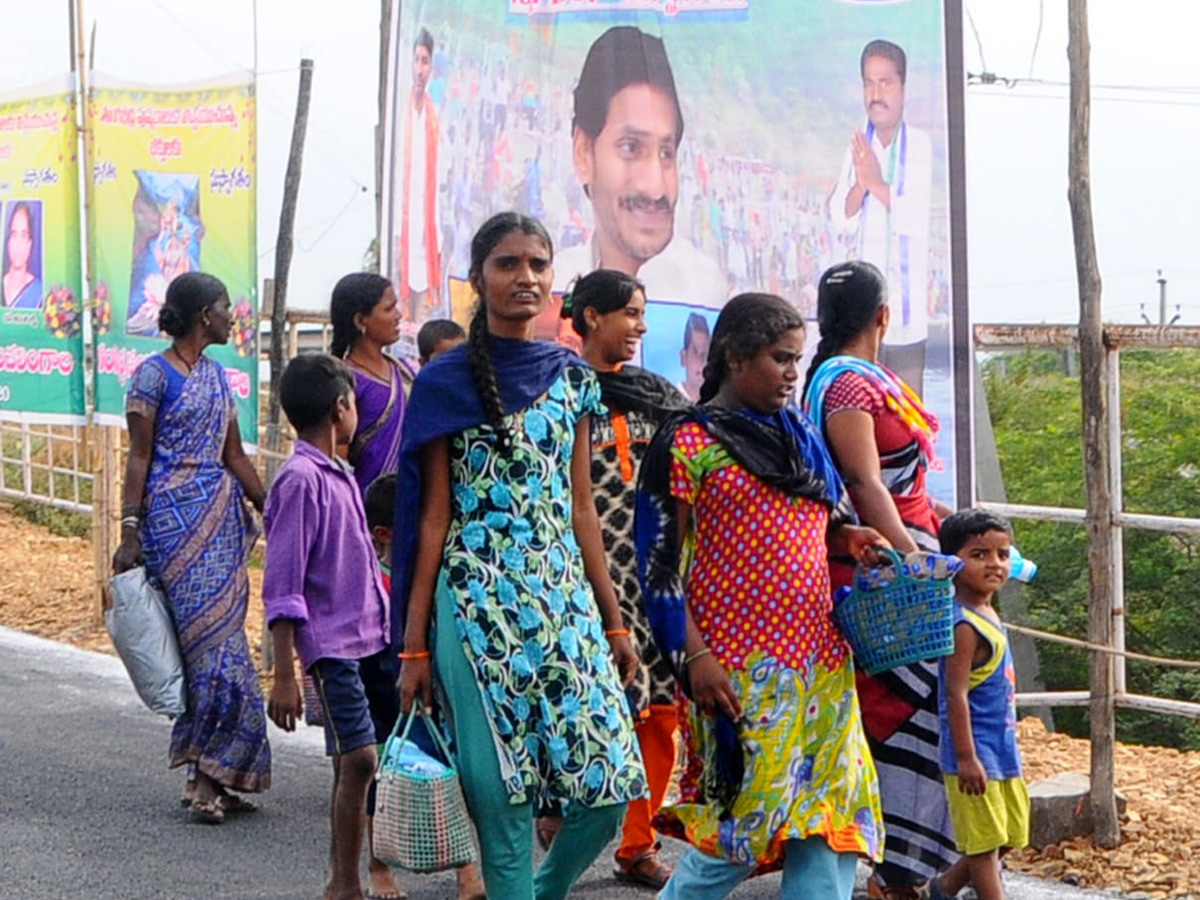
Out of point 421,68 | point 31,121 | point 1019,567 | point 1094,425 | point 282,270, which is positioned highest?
point 31,121

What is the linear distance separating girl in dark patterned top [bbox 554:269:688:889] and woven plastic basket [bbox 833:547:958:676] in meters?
1.28

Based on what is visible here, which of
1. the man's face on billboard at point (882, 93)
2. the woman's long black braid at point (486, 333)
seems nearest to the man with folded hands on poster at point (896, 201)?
the man's face on billboard at point (882, 93)

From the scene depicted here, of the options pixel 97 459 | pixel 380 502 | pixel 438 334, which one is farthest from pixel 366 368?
pixel 97 459

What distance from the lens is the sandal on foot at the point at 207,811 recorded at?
21.3 ft

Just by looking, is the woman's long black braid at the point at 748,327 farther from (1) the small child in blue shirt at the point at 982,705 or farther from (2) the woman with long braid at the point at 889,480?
(1) the small child in blue shirt at the point at 982,705

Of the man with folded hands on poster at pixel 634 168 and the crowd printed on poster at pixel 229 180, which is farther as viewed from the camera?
the crowd printed on poster at pixel 229 180

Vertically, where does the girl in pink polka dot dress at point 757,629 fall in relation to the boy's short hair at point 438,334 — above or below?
below

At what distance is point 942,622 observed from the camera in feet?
14.7

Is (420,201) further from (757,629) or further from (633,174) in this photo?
(757,629)

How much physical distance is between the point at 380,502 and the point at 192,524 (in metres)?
1.42

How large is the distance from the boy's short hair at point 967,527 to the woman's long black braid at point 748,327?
814 mm

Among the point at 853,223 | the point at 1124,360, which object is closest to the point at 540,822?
the point at 853,223

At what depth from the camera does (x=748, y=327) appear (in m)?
4.51

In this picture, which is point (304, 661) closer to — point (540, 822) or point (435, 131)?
point (540, 822)
